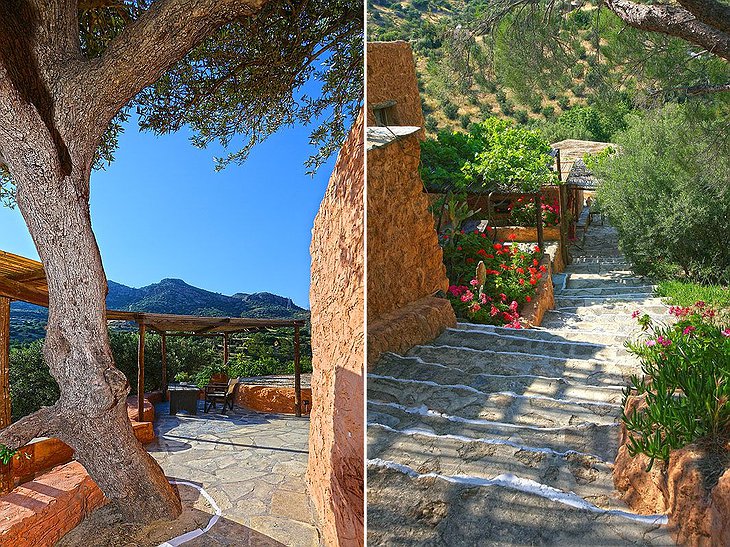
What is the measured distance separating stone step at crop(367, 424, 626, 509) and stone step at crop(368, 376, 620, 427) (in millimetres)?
100

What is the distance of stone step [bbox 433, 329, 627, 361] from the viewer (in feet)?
5.43

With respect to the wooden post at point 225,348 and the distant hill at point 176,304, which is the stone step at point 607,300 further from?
the wooden post at point 225,348

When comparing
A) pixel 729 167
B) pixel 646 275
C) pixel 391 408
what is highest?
pixel 729 167

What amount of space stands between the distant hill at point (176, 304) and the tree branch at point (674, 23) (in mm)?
2257

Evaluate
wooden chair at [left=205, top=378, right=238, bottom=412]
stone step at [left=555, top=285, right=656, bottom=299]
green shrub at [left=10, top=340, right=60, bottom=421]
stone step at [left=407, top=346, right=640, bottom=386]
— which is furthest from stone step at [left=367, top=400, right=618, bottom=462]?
wooden chair at [left=205, top=378, right=238, bottom=412]

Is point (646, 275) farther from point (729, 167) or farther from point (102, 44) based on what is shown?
point (102, 44)

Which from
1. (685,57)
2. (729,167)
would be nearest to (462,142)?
(685,57)

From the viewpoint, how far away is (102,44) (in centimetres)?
237

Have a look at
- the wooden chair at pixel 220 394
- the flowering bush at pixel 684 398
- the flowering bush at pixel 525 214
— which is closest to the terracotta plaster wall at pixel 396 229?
the flowering bush at pixel 684 398

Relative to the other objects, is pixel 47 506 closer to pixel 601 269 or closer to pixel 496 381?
pixel 496 381

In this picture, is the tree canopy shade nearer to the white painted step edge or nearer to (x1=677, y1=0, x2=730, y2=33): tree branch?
the white painted step edge

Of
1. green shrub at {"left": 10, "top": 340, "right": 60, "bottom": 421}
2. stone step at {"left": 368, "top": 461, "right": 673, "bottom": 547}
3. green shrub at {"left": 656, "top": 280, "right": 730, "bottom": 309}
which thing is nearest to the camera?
stone step at {"left": 368, "top": 461, "right": 673, "bottom": 547}

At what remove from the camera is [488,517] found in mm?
980

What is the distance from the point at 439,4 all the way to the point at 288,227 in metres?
1.12
